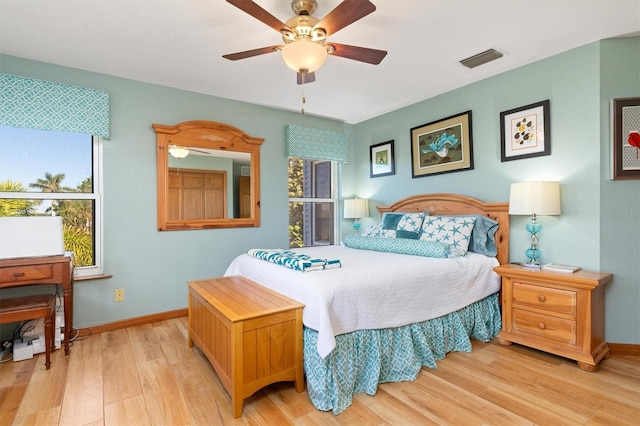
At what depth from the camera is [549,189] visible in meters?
2.52

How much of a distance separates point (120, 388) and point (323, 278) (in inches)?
56.6

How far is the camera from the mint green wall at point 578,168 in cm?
245

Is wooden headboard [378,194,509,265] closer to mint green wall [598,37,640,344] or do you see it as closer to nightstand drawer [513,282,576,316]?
nightstand drawer [513,282,576,316]

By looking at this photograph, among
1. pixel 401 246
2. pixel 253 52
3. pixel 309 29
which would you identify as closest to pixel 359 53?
pixel 309 29

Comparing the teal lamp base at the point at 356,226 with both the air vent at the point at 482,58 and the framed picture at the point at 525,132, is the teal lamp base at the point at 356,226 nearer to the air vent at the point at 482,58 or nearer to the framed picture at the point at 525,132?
the framed picture at the point at 525,132

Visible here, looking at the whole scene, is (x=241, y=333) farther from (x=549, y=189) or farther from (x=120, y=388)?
(x=549, y=189)

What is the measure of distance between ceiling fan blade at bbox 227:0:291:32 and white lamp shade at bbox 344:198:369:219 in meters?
2.75

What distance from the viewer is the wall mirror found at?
331cm

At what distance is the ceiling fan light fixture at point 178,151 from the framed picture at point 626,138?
3.75 meters

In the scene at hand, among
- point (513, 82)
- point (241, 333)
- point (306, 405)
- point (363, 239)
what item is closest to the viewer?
point (241, 333)

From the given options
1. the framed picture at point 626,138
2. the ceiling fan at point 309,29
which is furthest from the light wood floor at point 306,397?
the ceiling fan at point 309,29

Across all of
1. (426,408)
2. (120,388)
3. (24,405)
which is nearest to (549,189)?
(426,408)

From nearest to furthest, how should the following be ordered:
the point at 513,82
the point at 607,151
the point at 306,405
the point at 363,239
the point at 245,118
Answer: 1. the point at 306,405
2. the point at 607,151
3. the point at 513,82
4. the point at 363,239
5. the point at 245,118

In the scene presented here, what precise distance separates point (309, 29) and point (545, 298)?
247 cm
